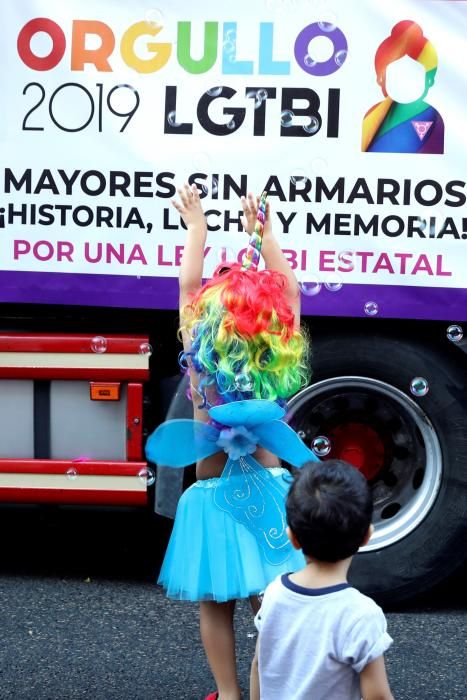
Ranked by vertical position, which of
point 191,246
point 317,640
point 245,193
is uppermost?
point 245,193

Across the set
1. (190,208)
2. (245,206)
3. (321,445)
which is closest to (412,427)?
(321,445)

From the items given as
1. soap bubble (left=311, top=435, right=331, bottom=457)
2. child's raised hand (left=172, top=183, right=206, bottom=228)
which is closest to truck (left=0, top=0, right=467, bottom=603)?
soap bubble (left=311, top=435, right=331, bottom=457)

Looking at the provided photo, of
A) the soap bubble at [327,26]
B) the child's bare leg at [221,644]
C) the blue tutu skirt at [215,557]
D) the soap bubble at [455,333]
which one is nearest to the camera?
the blue tutu skirt at [215,557]

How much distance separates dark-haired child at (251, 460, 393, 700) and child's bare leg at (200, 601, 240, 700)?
1.03 m

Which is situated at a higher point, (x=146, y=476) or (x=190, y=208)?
(x=190, y=208)

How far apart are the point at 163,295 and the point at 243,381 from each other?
1380 mm

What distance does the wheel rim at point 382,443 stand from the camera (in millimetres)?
4473

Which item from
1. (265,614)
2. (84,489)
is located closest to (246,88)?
(84,489)

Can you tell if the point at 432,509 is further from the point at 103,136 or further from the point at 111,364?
the point at 103,136

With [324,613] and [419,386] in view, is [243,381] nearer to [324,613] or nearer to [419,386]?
[324,613]

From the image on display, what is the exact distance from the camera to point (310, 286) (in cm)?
431

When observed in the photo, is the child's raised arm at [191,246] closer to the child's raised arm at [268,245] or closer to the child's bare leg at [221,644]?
the child's raised arm at [268,245]

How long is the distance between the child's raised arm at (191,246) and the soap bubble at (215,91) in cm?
101

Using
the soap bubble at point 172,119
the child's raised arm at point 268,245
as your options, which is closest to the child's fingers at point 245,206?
the child's raised arm at point 268,245
